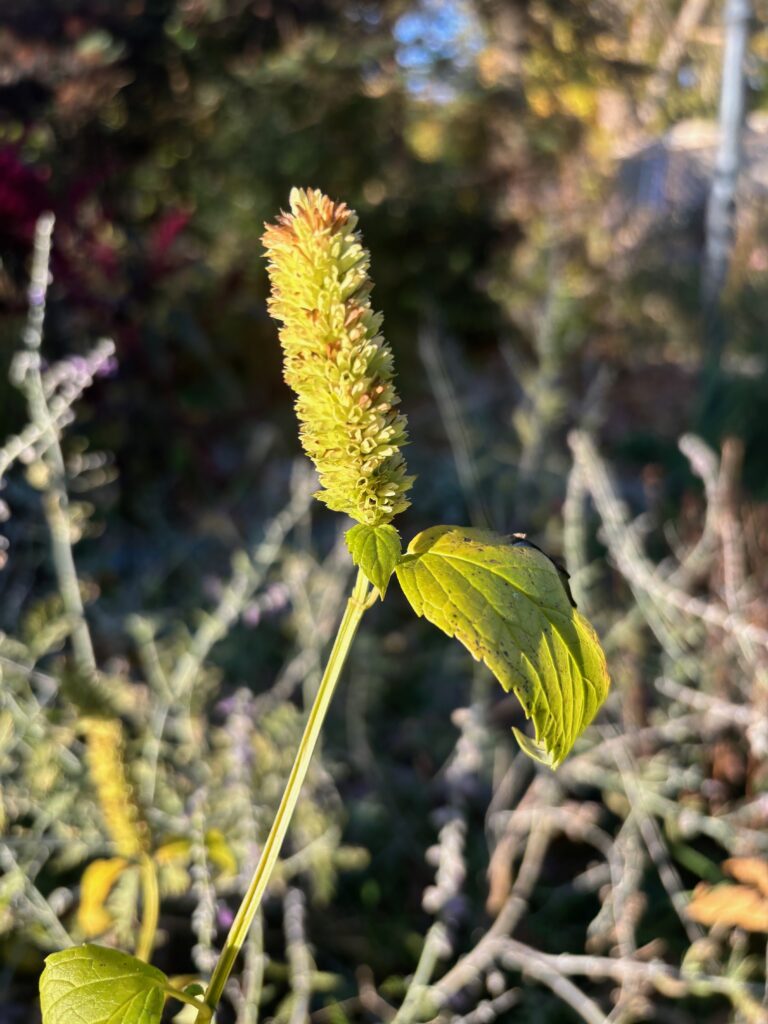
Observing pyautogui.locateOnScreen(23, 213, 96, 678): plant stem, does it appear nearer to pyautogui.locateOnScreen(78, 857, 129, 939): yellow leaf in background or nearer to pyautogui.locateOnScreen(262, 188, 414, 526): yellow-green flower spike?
pyautogui.locateOnScreen(78, 857, 129, 939): yellow leaf in background

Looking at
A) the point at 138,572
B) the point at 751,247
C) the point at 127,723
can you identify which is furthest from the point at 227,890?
the point at 751,247

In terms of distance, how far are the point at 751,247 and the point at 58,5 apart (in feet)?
9.91

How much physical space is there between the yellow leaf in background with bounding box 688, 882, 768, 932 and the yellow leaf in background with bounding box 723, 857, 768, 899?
0.09ft

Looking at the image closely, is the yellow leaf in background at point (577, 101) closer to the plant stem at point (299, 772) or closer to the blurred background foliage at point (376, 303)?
the blurred background foliage at point (376, 303)

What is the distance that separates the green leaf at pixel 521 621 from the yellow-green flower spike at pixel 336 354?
6 cm

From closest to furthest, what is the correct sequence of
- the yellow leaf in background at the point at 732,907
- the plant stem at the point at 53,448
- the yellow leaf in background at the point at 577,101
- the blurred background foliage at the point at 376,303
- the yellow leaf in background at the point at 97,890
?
the yellow leaf in background at the point at 97,890
the plant stem at the point at 53,448
the yellow leaf in background at the point at 732,907
the blurred background foliage at the point at 376,303
the yellow leaf in background at the point at 577,101

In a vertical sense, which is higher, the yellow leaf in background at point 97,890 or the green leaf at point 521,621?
the green leaf at point 521,621

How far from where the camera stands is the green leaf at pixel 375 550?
24.9 inches

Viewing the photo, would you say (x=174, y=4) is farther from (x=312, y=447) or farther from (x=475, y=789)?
(x=312, y=447)

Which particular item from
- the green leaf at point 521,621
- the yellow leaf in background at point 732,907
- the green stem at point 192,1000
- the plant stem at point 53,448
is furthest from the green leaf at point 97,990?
the yellow leaf in background at point 732,907

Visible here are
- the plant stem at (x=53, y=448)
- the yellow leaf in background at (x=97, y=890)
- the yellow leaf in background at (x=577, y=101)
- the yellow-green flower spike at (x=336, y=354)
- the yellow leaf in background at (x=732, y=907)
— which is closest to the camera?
the yellow-green flower spike at (x=336, y=354)

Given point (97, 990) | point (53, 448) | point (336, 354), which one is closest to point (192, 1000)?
point (97, 990)

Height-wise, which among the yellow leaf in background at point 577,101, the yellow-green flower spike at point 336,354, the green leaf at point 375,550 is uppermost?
the yellow leaf in background at point 577,101

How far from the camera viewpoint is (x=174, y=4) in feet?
10.8
